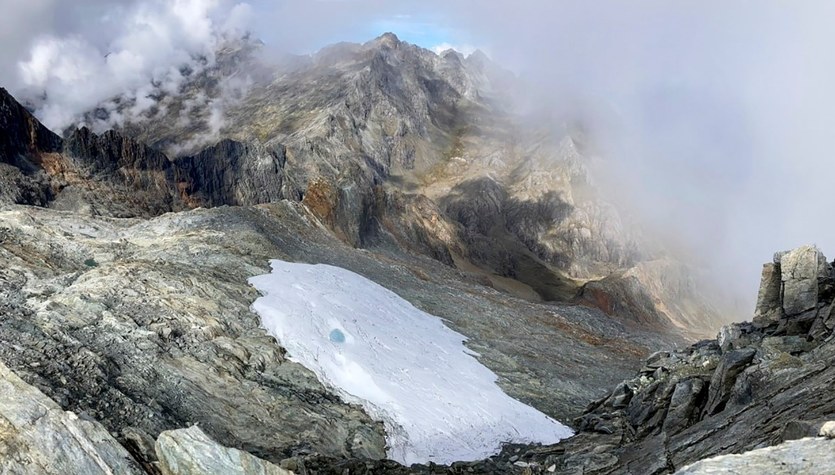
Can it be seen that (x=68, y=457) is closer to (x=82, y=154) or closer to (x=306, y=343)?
(x=306, y=343)

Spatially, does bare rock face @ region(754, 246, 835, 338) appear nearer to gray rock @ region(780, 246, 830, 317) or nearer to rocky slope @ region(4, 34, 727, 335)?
gray rock @ region(780, 246, 830, 317)

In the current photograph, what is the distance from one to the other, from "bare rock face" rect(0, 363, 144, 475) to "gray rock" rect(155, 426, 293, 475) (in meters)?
0.78

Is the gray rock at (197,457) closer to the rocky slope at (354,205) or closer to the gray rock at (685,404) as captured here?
the gray rock at (685,404)

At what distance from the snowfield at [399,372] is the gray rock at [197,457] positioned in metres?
9.74

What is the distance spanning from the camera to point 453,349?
37688mm

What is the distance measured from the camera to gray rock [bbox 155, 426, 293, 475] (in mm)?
14398

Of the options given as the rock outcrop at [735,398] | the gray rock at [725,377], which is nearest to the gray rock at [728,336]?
the rock outcrop at [735,398]

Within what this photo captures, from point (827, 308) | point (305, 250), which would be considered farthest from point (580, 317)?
point (827, 308)

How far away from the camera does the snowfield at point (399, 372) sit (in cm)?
2594

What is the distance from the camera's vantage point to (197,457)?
1450cm

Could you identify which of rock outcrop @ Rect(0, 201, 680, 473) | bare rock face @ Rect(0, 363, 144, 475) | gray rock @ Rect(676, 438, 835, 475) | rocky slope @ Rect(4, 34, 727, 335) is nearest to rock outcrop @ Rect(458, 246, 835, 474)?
gray rock @ Rect(676, 438, 835, 475)

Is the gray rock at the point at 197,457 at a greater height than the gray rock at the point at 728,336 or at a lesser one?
lesser

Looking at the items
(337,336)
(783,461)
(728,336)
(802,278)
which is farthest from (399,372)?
(783,461)

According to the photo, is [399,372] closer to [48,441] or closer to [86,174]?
[48,441]
